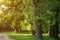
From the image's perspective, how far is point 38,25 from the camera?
87.1ft

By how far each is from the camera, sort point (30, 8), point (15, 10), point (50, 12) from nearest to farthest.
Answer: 1. point (50, 12)
2. point (30, 8)
3. point (15, 10)

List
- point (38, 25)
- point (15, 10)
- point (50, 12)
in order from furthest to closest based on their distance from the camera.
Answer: point (15, 10), point (38, 25), point (50, 12)

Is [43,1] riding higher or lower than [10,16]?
higher

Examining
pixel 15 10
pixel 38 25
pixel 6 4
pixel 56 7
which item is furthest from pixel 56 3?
pixel 6 4

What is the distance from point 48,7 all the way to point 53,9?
1.90ft

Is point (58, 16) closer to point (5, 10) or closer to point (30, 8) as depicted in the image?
point (30, 8)

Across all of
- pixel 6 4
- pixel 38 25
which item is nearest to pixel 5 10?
pixel 6 4

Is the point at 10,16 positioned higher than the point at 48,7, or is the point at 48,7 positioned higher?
the point at 48,7

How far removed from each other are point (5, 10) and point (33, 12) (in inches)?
520

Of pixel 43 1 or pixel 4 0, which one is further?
pixel 4 0

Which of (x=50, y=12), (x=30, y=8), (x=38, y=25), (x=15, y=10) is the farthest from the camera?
(x=15, y=10)

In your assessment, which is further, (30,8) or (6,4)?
(6,4)

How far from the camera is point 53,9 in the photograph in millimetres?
21516

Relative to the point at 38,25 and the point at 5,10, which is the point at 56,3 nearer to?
the point at 38,25
